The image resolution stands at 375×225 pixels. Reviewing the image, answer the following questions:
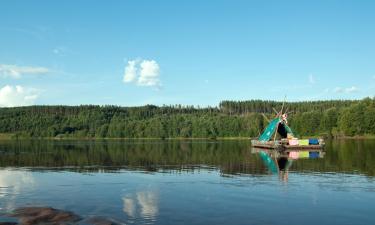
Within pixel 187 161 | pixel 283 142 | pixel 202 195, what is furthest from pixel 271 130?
pixel 202 195

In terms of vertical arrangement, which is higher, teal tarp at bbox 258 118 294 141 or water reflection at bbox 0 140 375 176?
teal tarp at bbox 258 118 294 141

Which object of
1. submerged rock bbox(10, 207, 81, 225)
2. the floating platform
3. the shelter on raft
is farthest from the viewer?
the shelter on raft

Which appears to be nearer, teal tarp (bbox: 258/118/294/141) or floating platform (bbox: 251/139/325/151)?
floating platform (bbox: 251/139/325/151)

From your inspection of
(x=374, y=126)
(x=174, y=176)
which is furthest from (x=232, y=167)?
(x=374, y=126)

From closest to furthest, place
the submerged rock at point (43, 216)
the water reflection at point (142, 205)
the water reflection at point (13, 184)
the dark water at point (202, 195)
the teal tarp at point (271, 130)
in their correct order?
the submerged rock at point (43, 216), the dark water at point (202, 195), the water reflection at point (142, 205), the water reflection at point (13, 184), the teal tarp at point (271, 130)

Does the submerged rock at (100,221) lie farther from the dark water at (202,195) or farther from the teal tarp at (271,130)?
the teal tarp at (271,130)

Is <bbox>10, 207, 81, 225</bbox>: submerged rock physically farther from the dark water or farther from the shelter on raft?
the shelter on raft

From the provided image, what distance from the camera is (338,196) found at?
38500 mm

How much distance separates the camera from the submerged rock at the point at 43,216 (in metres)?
28.3

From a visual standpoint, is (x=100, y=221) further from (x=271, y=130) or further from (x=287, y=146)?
(x=271, y=130)

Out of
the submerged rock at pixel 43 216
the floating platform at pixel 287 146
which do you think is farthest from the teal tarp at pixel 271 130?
the submerged rock at pixel 43 216

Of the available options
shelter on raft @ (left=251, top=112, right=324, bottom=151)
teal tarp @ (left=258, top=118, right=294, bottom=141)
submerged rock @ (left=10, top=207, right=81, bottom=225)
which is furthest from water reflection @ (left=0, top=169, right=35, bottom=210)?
teal tarp @ (left=258, top=118, right=294, bottom=141)

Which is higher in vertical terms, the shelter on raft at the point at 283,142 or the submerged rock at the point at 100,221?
the shelter on raft at the point at 283,142

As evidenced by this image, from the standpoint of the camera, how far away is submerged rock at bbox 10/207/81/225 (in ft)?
93.0
